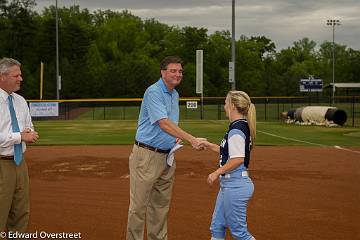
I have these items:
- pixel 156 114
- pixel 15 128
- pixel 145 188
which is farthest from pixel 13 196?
pixel 156 114

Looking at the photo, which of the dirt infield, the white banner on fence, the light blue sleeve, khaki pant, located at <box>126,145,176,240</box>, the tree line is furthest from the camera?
the tree line

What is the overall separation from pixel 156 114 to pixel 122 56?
279ft

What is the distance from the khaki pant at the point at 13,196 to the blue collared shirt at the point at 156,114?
4.38 feet

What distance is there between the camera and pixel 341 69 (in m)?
113

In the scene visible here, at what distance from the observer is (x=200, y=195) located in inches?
392

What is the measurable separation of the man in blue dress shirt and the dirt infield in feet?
3.71

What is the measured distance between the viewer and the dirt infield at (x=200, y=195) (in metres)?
7.52

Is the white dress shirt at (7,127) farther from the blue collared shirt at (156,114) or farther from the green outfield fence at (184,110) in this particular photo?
the green outfield fence at (184,110)

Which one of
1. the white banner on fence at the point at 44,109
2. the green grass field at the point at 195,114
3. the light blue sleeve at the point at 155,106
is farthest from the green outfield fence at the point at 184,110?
the light blue sleeve at the point at 155,106

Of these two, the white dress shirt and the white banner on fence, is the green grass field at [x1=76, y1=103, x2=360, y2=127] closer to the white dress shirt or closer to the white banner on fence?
the white banner on fence

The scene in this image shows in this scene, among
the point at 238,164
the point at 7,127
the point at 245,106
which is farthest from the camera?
the point at 7,127

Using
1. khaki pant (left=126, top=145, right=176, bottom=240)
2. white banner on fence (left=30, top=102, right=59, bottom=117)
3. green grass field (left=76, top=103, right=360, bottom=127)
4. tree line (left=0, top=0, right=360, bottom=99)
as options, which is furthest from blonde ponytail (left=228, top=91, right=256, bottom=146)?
tree line (left=0, top=0, right=360, bottom=99)

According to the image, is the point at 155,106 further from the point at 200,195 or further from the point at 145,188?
the point at 200,195

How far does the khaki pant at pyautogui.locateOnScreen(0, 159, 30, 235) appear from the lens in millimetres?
5500
